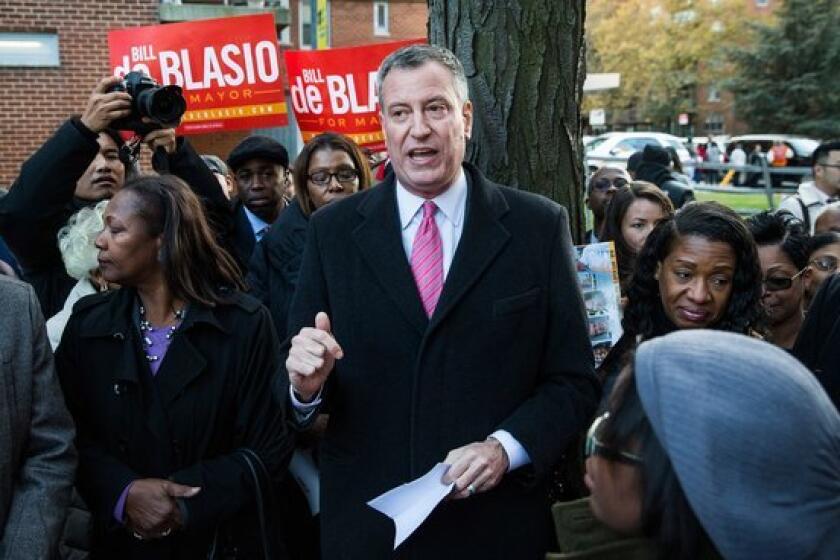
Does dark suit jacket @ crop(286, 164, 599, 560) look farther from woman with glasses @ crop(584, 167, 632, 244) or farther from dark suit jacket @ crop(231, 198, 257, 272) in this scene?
woman with glasses @ crop(584, 167, 632, 244)

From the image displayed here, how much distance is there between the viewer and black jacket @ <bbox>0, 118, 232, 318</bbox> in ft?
9.88

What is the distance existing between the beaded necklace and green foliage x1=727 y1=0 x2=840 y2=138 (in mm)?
37468

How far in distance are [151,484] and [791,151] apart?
29089 mm

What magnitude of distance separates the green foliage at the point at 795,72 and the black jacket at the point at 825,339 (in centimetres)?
3644

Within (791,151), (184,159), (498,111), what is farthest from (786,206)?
(791,151)

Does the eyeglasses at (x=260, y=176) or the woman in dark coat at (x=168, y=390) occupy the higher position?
the eyeglasses at (x=260, y=176)

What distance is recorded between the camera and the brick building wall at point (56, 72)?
12.9 m

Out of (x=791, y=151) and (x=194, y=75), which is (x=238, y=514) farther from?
(x=791, y=151)

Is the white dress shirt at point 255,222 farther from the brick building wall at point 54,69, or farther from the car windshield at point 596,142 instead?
the car windshield at point 596,142

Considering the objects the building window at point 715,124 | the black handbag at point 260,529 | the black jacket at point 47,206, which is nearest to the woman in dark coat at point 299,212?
the black jacket at point 47,206

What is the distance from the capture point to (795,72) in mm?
37344

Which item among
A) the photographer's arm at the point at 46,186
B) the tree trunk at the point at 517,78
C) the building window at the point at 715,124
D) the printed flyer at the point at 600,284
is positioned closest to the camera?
the photographer's arm at the point at 46,186

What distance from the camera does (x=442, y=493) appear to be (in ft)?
6.72

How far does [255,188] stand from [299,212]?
0.79 metres
